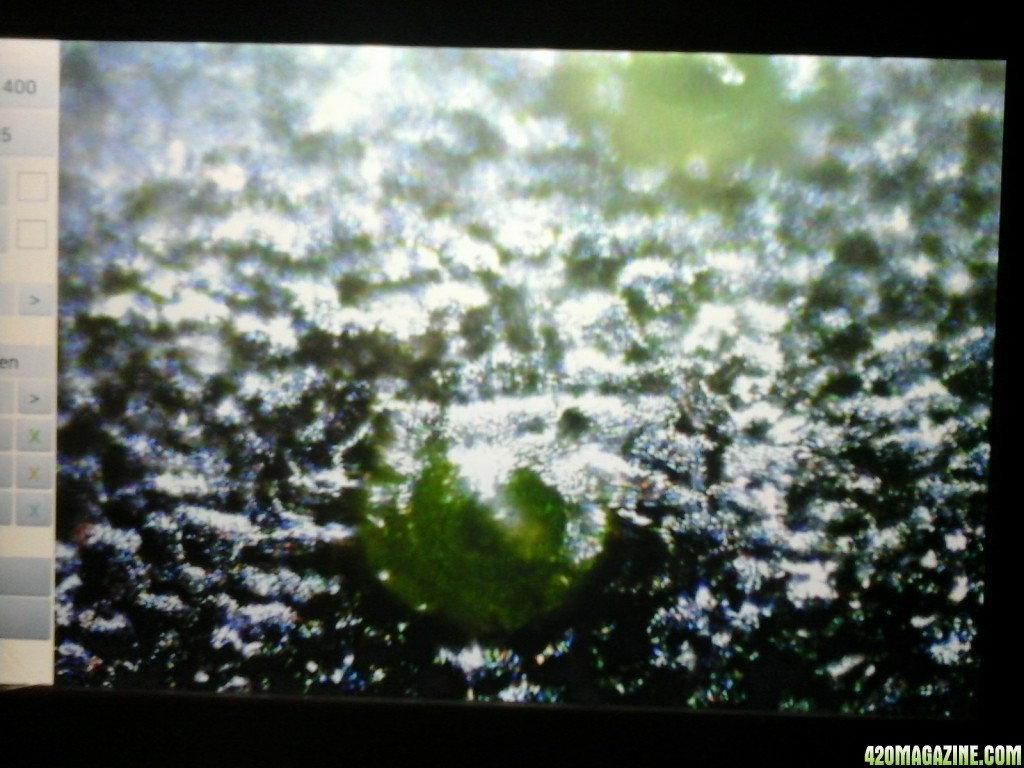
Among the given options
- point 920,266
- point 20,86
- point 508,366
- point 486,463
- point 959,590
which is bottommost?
point 959,590

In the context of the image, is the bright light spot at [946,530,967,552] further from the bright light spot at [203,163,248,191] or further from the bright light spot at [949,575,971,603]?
the bright light spot at [203,163,248,191]

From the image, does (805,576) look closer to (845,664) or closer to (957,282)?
(845,664)

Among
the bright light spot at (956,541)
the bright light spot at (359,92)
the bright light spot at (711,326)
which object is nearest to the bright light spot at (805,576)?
the bright light spot at (956,541)

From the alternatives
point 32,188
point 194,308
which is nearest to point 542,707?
point 194,308

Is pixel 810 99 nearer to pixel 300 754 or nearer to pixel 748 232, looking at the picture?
pixel 748 232

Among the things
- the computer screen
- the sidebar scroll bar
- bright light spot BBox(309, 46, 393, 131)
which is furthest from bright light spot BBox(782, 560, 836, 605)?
the sidebar scroll bar

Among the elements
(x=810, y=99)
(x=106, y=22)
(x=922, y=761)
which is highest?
(x=106, y=22)

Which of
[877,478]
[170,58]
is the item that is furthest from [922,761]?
[170,58]
